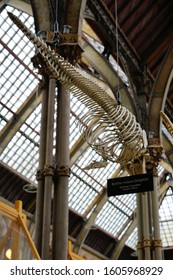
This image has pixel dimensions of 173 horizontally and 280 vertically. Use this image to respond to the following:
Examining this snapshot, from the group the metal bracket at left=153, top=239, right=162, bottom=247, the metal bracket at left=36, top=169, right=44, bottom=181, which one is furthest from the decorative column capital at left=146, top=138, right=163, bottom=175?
the metal bracket at left=36, top=169, right=44, bottom=181

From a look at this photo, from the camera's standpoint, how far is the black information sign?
9.11m

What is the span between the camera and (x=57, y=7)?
10.8 m

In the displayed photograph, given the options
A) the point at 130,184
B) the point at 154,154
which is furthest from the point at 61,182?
the point at 154,154

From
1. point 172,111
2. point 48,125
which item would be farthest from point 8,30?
point 48,125

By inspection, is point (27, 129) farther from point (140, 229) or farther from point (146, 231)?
point (146, 231)

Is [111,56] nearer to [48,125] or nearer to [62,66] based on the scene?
[48,125]

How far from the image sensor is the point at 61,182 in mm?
9094

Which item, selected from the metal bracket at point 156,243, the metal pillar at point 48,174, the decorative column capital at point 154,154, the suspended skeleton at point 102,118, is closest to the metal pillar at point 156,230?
the metal bracket at point 156,243

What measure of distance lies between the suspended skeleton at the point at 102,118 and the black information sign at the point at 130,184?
63 centimetres

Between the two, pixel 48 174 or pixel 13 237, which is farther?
pixel 48 174

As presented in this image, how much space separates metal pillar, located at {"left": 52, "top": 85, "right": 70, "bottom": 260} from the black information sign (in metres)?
0.79

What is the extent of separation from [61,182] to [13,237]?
3846mm

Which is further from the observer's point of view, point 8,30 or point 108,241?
point 108,241
